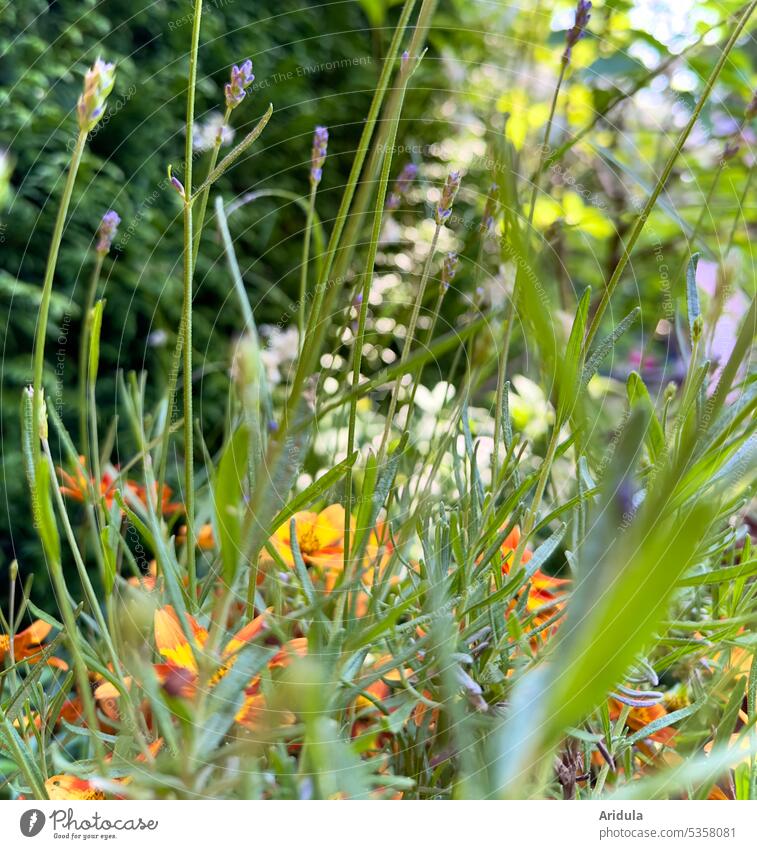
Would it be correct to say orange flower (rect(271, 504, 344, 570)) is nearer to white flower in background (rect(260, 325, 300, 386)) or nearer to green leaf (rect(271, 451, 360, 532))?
green leaf (rect(271, 451, 360, 532))

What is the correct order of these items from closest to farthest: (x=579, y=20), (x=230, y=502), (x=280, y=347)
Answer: (x=230, y=502) < (x=579, y=20) < (x=280, y=347)

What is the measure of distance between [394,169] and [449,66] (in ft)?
0.30

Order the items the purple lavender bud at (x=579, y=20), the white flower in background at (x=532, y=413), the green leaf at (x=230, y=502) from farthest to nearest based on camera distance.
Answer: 1. the white flower in background at (x=532, y=413)
2. the purple lavender bud at (x=579, y=20)
3. the green leaf at (x=230, y=502)

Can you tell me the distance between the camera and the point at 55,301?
0.57 meters

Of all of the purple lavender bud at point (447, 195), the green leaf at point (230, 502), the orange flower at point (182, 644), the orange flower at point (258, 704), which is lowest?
the orange flower at point (258, 704)

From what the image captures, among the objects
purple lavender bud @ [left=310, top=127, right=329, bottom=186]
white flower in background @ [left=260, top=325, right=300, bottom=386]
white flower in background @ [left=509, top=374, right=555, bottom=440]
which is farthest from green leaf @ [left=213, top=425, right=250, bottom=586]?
white flower in background @ [left=260, top=325, right=300, bottom=386]

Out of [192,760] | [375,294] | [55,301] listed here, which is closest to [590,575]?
[192,760]

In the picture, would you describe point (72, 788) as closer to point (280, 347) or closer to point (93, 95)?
point (93, 95)

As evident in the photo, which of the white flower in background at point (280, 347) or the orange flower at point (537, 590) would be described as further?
the white flower in background at point (280, 347)

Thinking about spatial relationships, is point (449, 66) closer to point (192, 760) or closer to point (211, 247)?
point (211, 247)

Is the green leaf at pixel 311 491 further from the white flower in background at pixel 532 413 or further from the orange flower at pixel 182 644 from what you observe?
the white flower in background at pixel 532 413

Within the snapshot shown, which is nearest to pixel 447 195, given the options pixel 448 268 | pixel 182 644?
pixel 448 268

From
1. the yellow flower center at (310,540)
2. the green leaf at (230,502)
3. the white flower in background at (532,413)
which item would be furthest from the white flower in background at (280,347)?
the green leaf at (230,502)

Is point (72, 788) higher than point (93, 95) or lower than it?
lower
